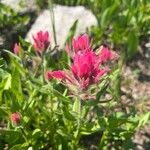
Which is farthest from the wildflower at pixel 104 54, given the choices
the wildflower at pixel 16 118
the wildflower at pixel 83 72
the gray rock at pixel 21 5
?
the gray rock at pixel 21 5

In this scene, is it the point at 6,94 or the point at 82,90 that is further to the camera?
the point at 6,94

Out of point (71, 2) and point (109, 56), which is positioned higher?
point (71, 2)

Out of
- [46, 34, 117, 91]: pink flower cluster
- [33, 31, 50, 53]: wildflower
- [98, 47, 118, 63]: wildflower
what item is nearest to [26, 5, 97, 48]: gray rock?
[33, 31, 50, 53]: wildflower

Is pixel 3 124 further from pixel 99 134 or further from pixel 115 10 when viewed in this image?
pixel 115 10

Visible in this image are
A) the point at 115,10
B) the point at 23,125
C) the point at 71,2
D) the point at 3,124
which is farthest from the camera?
the point at 71,2

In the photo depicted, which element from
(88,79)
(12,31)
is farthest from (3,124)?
(88,79)

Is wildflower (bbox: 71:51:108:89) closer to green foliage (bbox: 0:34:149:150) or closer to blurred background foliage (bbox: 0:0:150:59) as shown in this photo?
green foliage (bbox: 0:34:149:150)

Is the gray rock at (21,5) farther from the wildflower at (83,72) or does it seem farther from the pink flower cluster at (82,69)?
the wildflower at (83,72)
